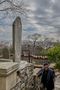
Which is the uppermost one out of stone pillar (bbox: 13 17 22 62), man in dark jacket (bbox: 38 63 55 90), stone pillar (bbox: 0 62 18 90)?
stone pillar (bbox: 13 17 22 62)

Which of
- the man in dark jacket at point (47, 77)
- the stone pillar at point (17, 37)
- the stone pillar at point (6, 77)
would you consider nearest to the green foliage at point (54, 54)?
the stone pillar at point (17, 37)

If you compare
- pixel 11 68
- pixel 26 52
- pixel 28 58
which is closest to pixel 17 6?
pixel 11 68

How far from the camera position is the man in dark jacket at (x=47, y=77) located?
21.9 ft

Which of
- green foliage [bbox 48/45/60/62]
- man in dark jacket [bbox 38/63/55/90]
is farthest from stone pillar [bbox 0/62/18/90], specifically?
green foliage [bbox 48/45/60/62]

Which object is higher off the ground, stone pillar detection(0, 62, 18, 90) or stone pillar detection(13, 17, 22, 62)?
stone pillar detection(13, 17, 22, 62)

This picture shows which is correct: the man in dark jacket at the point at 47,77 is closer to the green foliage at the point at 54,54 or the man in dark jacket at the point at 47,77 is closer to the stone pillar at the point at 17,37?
the stone pillar at the point at 17,37

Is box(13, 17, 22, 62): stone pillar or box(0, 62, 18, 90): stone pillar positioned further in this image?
box(13, 17, 22, 62): stone pillar

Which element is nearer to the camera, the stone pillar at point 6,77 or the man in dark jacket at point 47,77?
the stone pillar at point 6,77

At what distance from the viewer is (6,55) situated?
926 cm

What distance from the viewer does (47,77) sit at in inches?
266

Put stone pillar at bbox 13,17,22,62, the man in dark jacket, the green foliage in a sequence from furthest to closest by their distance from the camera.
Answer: the green foliage
stone pillar at bbox 13,17,22,62
the man in dark jacket

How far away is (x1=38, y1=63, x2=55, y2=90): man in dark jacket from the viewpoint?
668 centimetres

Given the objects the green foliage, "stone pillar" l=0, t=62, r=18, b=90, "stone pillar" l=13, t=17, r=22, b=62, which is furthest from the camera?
the green foliage

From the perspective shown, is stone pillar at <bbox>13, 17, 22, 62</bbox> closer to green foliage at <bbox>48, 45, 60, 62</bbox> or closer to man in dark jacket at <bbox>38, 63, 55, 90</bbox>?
man in dark jacket at <bbox>38, 63, 55, 90</bbox>
